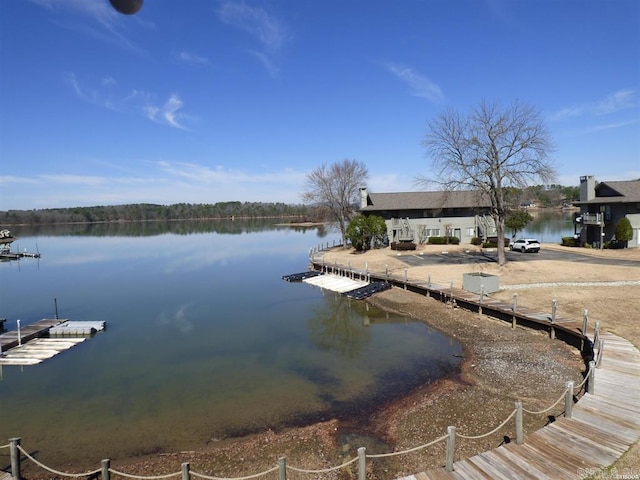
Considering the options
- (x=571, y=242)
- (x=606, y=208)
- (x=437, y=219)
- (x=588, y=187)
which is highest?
(x=588, y=187)

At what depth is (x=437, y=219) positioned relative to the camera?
180ft

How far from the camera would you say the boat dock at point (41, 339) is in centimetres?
2056

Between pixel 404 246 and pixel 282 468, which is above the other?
pixel 404 246

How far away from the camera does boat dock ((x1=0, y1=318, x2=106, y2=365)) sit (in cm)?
2056

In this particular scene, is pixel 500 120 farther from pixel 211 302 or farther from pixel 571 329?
pixel 211 302

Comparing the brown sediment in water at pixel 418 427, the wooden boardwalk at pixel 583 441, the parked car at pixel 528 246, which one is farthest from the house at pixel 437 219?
the wooden boardwalk at pixel 583 441

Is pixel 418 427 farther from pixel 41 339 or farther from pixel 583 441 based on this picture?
pixel 41 339

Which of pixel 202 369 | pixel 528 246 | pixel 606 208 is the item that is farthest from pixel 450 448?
pixel 606 208

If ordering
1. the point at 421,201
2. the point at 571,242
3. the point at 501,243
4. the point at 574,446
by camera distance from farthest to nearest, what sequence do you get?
the point at 421,201, the point at 571,242, the point at 501,243, the point at 574,446

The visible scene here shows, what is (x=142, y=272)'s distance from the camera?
49.1 meters

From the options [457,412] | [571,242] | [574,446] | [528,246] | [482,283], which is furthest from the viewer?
[571,242]

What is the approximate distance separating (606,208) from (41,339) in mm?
56133

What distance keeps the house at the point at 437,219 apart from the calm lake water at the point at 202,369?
74.2ft

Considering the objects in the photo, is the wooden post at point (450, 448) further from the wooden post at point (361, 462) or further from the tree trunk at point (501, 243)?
the tree trunk at point (501, 243)
